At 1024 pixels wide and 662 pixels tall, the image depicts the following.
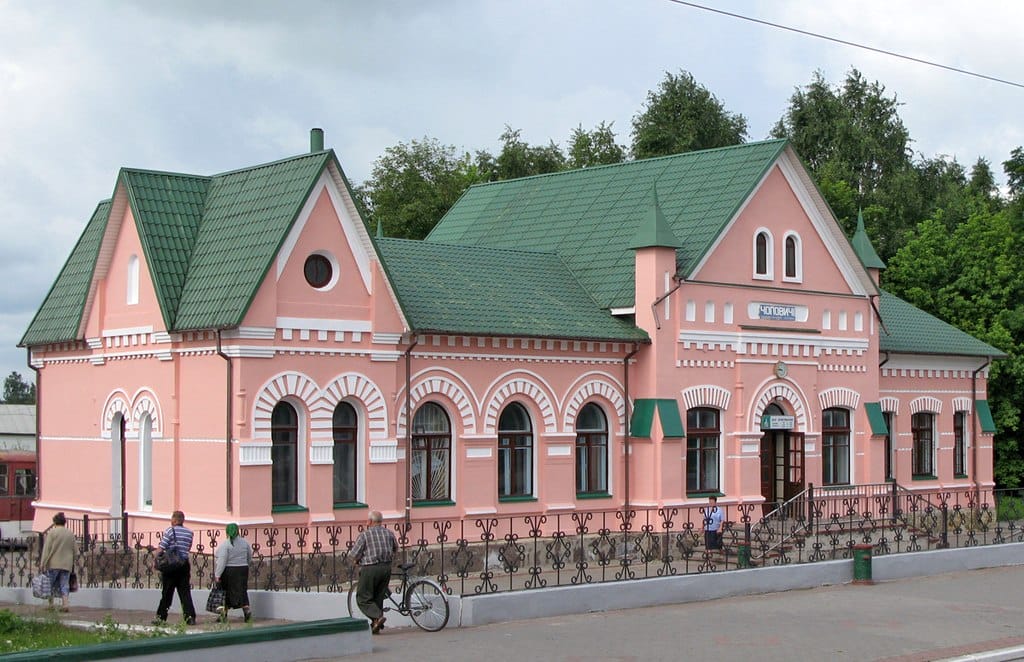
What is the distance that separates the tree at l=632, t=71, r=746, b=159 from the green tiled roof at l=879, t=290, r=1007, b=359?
2615cm

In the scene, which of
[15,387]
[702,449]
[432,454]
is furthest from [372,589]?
[15,387]

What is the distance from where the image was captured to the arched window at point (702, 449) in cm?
2859

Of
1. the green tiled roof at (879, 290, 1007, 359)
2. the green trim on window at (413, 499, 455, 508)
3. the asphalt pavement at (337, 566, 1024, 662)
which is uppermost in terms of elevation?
the green tiled roof at (879, 290, 1007, 359)

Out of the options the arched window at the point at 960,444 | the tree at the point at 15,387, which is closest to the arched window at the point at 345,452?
the arched window at the point at 960,444

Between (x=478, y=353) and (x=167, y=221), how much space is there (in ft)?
19.6

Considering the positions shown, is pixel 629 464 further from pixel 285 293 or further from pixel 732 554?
pixel 285 293

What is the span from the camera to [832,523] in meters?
27.4

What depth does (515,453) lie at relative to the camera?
27016mm

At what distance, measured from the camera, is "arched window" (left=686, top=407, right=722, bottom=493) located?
2859 cm

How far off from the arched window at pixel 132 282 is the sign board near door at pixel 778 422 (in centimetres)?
1285

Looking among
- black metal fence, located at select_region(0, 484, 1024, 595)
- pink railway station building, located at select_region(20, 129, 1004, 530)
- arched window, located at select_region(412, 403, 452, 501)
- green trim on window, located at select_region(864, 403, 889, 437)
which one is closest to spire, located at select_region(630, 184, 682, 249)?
pink railway station building, located at select_region(20, 129, 1004, 530)

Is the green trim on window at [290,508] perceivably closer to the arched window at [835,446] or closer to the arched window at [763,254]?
the arched window at [763,254]

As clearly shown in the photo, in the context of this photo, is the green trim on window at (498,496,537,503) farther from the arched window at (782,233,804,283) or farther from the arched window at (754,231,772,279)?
the arched window at (782,233,804,283)

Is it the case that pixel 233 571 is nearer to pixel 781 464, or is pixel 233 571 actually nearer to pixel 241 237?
pixel 241 237
